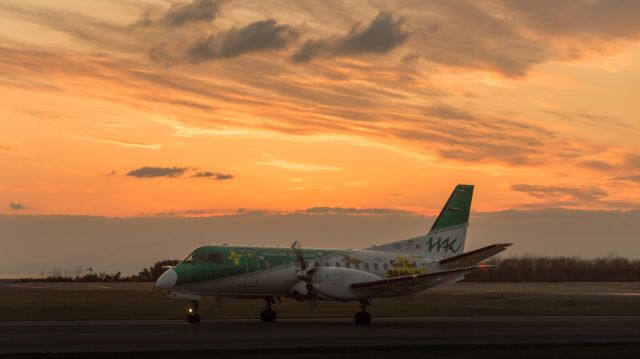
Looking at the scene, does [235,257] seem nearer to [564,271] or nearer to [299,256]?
[299,256]

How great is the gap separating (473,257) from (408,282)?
3.93m

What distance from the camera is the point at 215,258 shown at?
3641 centimetres

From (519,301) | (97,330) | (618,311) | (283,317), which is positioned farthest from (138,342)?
(519,301)

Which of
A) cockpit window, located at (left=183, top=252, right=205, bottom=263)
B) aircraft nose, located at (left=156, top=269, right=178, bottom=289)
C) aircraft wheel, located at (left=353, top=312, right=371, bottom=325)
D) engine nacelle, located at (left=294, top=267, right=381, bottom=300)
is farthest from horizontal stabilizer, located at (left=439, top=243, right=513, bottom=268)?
aircraft nose, located at (left=156, top=269, right=178, bottom=289)

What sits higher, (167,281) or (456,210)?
(456,210)

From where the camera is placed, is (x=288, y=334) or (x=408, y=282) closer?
(x=288, y=334)

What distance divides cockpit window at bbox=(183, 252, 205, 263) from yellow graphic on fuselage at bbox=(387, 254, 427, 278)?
10.1 metres

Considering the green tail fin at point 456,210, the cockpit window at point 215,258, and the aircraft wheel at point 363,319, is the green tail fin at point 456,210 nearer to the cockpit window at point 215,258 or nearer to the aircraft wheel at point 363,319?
the aircraft wheel at point 363,319

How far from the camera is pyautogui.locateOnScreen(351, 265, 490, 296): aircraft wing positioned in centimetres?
3656

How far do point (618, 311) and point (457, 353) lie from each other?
2956 cm

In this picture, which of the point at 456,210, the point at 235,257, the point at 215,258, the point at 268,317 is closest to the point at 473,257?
the point at 456,210

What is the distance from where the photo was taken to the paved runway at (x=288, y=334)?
79.6 ft

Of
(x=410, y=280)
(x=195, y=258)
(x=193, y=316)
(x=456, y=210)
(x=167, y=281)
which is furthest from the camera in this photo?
(x=456, y=210)

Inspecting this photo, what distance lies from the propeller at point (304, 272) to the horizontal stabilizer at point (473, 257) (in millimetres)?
7561
